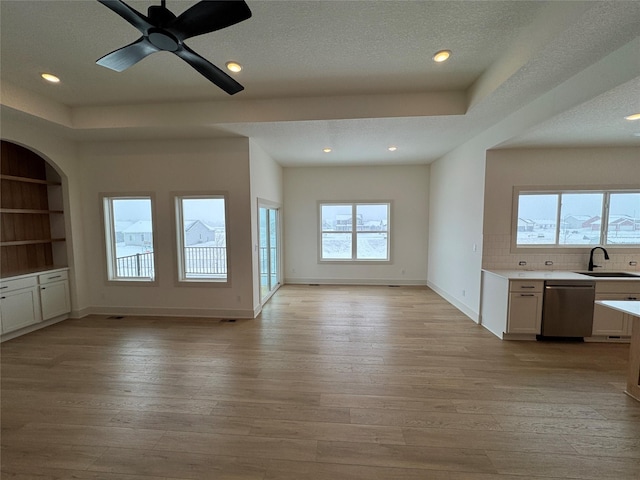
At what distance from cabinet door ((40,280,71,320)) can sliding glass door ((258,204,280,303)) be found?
316 centimetres

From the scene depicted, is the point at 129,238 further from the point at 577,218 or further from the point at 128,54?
the point at 577,218

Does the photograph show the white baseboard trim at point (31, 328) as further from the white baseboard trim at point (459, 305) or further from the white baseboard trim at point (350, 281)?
the white baseboard trim at point (459, 305)

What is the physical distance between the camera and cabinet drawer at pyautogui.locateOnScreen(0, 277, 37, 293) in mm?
3535

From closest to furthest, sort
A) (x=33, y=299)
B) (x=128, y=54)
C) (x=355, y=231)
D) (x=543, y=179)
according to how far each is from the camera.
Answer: (x=128, y=54) < (x=33, y=299) < (x=543, y=179) < (x=355, y=231)

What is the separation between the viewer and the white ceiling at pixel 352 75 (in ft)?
6.60

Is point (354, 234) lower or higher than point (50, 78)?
lower

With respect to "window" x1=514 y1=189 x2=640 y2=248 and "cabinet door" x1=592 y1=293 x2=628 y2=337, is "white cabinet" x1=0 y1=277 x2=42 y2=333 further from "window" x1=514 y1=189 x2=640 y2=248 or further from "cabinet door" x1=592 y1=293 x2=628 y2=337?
"cabinet door" x1=592 y1=293 x2=628 y2=337

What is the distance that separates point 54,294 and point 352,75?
17.9ft

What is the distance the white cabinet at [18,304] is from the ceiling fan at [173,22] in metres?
3.69

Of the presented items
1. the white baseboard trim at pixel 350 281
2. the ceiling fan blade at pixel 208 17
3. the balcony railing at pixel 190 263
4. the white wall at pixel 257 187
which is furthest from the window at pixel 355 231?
the ceiling fan blade at pixel 208 17

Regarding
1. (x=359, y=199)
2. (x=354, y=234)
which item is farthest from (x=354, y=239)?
(x=359, y=199)

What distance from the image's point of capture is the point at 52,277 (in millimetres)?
4191

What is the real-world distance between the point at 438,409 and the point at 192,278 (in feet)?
13.3

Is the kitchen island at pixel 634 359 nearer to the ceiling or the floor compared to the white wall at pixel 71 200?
nearer to the floor
